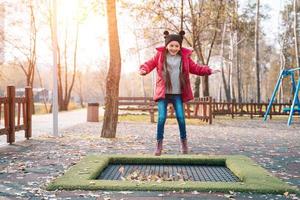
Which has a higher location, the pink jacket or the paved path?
the pink jacket

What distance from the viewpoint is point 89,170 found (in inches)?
218

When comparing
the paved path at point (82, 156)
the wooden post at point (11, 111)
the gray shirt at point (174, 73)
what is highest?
the gray shirt at point (174, 73)

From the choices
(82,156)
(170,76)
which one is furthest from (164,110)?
(82,156)

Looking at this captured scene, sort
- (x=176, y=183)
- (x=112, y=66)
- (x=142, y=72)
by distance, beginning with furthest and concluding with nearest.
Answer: (x=112, y=66)
(x=142, y=72)
(x=176, y=183)

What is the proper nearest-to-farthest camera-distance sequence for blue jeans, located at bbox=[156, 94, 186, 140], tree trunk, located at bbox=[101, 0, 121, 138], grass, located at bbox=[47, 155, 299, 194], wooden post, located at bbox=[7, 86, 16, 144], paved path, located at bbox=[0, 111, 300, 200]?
paved path, located at bbox=[0, 111, 300, 200]
grass, located at bbox=[47, 155, 299, 194]
blue jeans, located at bbox=[156, 94, 186, 140]
wooden post, located at bbox=[7, 86, 16, 144]
tree trunk, located at bbox=[101, 0, 121, 138]

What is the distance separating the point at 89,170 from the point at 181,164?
1617 mm

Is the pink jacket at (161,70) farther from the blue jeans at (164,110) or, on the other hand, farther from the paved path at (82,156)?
the paved path at (82,156)

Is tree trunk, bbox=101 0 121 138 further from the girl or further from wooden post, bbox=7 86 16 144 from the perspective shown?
the girl

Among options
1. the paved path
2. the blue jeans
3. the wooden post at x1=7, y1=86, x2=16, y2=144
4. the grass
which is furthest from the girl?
the wooden post at x1=7, y1=86, x2=16, y2=144

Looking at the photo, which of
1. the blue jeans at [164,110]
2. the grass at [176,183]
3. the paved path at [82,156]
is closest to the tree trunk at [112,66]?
the paved path at [82,156]

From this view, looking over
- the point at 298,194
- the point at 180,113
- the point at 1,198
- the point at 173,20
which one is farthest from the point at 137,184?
the point at 173,20

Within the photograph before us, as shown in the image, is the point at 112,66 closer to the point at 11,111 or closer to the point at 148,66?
the point at 11,111

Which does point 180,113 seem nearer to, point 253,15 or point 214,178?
point 214,178

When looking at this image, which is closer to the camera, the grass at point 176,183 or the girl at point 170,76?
the grass at point 176,183
